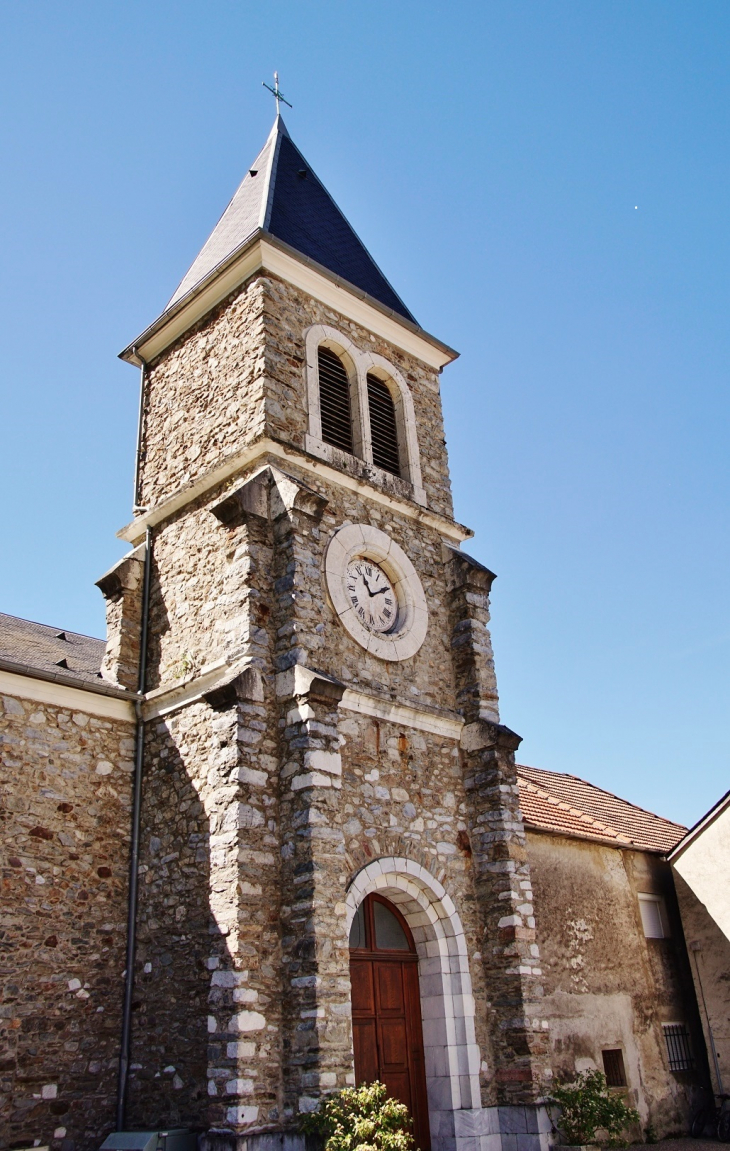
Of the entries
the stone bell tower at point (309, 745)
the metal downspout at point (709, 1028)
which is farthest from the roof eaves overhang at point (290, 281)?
the metal downspout at point (709, 1028)

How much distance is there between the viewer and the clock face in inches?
425

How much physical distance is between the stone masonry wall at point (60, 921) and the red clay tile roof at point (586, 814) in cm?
572

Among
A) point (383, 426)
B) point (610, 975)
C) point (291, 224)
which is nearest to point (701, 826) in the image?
point (610, 975)

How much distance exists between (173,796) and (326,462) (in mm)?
4161

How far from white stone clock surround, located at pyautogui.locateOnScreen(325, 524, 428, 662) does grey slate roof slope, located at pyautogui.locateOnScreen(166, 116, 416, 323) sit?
399 cm

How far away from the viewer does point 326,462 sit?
36.6 ft

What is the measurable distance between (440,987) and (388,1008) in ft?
1.92

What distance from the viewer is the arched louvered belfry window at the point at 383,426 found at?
12.7 meters

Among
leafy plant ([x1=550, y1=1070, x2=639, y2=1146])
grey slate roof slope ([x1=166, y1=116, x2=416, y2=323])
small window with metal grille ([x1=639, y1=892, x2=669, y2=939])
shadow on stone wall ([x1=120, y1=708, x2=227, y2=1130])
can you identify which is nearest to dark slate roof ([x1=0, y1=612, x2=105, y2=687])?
shadow on stone wall ([x1=120, y1=708, x2=227, y2=1130])

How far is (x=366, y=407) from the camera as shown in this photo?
41.0ft

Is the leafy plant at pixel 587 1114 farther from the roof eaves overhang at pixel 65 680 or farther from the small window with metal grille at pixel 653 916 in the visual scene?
the roof eaves overhang at pixel 65 680

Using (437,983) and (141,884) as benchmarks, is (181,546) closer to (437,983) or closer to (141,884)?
(141,884)

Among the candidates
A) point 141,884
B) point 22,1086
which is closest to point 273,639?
point 141,884

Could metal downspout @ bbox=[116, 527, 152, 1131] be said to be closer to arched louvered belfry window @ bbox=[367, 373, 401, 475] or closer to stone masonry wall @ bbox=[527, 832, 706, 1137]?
arched louvered belfry window @ bbox=[367, 373, 401, 475]
